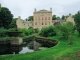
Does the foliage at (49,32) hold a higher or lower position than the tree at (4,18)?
lower

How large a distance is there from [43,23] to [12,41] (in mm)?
52099

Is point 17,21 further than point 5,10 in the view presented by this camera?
Yes

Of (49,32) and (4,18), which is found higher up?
(4,18)

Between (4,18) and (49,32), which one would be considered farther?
(4,18)

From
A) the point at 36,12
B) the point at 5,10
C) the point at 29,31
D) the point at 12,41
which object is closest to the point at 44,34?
the point at 29,31

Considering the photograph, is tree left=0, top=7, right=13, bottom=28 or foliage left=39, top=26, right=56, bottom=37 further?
tree left=0, top=7, right=13, bottom=28

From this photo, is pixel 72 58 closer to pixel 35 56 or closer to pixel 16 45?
pixel 35 56

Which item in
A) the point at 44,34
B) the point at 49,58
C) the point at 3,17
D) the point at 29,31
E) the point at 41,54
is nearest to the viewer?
the point at 49,58

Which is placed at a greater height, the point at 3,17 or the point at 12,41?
the point at 3,17

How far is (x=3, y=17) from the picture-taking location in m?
77.9

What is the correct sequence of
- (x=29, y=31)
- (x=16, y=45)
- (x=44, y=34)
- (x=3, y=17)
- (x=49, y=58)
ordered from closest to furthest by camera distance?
(x=49, y=58) → (x=16, y=45) → (x=44, y=34) → (x=29, y=31) → (x=3, y=17)

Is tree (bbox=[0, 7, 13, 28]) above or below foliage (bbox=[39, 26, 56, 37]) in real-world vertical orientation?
above

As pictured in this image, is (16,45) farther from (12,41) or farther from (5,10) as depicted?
(5,10)

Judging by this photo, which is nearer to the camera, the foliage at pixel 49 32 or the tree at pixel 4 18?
the foliage at pixel 49 32
